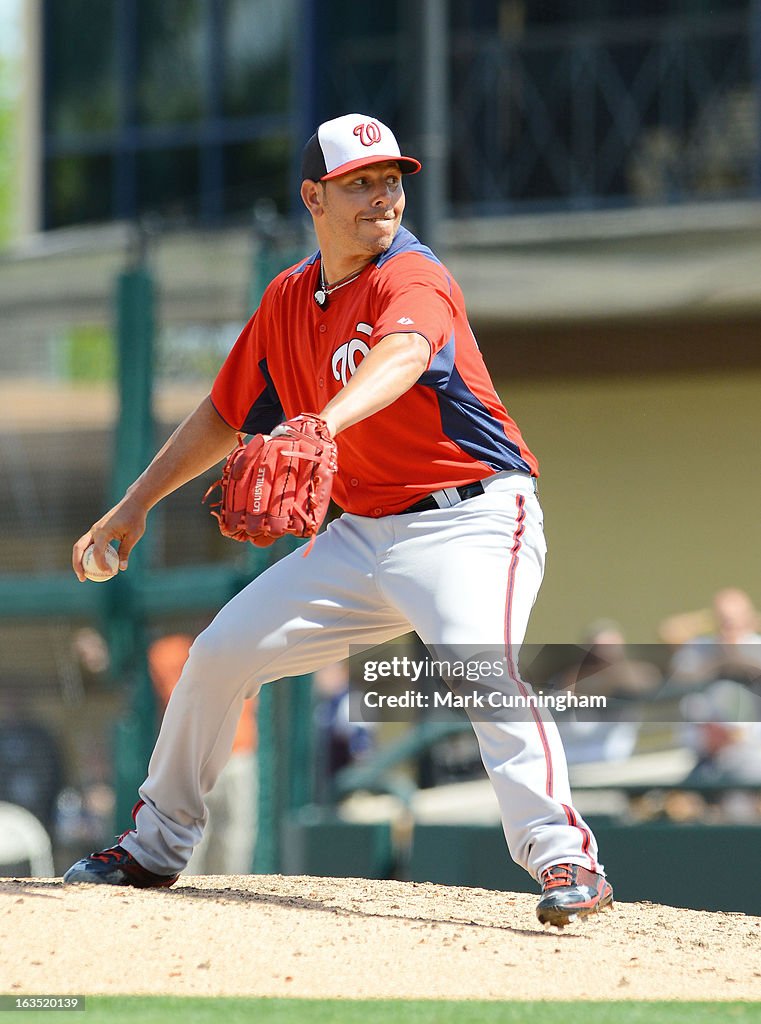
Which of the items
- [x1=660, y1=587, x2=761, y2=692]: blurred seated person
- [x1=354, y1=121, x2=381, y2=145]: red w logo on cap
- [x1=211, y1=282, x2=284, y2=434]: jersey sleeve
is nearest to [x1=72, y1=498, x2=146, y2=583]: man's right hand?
[x1=211, y1=282, x2=284, y2=434]: jersey sleeve

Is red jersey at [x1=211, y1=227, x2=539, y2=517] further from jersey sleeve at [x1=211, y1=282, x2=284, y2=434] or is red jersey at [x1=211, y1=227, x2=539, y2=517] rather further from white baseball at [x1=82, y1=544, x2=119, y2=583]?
white baseball at [x1=82, y1=544, x2=119, y2=583]

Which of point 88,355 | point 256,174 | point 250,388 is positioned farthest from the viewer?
point 256,174

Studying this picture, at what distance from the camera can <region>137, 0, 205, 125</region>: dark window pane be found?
1312 centimetres

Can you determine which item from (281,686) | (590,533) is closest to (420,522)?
(281,686)

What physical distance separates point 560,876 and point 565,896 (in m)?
0.05

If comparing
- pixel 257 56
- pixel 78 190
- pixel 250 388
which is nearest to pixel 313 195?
pixel 250 388

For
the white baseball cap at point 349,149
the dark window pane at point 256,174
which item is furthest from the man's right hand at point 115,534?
the dark window pane at point 256,174

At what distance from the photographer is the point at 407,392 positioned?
409 cm

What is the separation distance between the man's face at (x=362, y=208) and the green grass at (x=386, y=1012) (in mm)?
1866

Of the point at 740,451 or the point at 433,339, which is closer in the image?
the point at 433,339

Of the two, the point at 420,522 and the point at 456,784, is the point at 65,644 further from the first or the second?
the point at 420,522

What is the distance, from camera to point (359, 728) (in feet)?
27.1

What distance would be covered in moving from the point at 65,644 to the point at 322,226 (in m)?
3.83

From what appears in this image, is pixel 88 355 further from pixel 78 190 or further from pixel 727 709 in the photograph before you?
pixel 78 190
